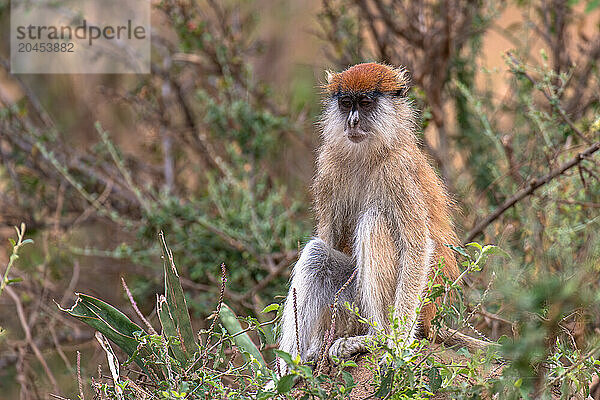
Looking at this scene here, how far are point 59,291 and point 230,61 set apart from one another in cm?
254

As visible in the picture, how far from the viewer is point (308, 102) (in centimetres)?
724

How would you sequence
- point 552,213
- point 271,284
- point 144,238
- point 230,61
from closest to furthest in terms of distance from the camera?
point 552,213 < point 271,284 < point 144,238 < point 230,61

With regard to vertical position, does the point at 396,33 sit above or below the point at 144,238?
above

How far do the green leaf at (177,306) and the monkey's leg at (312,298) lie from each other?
2.11ft

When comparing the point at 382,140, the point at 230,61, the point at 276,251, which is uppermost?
the point at 230,61

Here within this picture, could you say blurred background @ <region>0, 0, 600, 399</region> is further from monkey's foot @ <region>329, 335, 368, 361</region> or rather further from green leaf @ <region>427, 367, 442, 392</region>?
green leaf @ <region>427, 367, 442, 392</region>

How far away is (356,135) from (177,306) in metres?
1.33

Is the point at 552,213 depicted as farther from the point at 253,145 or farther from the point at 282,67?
the point at 282,67

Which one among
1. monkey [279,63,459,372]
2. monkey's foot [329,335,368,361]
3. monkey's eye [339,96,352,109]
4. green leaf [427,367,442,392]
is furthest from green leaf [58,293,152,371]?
monkey's eye [339,96,352,109]

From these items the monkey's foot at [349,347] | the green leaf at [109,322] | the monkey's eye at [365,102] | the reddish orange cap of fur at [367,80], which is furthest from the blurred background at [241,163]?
the green leaf at [109,322]

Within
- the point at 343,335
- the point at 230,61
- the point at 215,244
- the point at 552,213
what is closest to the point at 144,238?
the point at 215,244

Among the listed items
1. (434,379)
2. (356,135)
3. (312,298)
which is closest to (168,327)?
(312,298)

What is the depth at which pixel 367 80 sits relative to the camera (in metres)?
4.12

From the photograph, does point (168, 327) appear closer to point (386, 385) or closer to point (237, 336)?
point (237, 336)
